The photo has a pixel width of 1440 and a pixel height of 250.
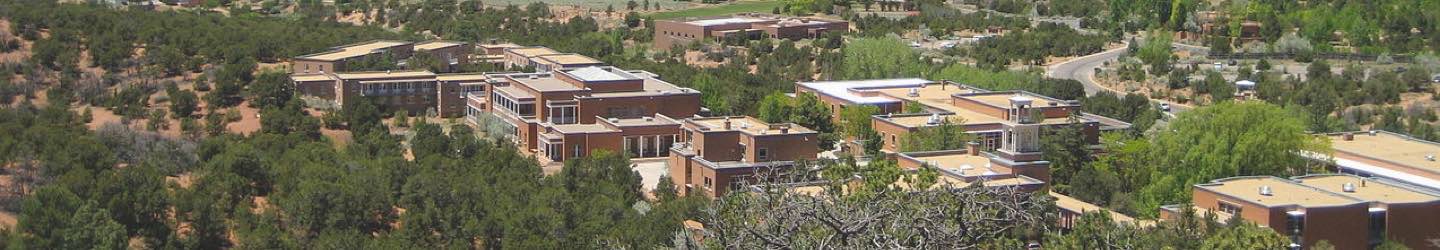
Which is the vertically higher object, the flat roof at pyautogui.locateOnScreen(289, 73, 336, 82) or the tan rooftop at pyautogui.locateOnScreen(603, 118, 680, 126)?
the flat roof at pyautogui.locateOnScreen(289, 73, 336, 82)

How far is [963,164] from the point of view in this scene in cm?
3916

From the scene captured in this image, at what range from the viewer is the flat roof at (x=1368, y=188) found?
114 ft

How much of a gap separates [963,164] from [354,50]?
31701 millimetres

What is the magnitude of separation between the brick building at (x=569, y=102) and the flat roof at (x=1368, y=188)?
1708 cm

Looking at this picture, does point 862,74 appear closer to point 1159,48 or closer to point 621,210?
point 1159,48

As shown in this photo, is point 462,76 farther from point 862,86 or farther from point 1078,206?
point 1078,206

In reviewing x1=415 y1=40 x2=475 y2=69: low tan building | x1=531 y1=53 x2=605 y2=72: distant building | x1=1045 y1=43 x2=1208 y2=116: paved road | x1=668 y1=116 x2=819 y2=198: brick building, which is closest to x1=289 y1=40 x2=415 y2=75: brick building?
x1=415 y1=40 x2=475 y2=69: low tan building

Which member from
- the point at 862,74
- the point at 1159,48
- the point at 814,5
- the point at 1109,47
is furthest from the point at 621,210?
the point at 814,5

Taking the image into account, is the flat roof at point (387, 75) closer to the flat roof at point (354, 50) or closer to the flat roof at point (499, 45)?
the flat roof at point (354, 50)

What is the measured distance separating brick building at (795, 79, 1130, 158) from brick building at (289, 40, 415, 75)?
14529 mm

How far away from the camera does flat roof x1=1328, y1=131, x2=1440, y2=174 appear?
1593 inches

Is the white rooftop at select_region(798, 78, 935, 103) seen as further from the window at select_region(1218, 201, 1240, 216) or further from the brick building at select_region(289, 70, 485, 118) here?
the window at select_region(1218, 201, 1240, 216)

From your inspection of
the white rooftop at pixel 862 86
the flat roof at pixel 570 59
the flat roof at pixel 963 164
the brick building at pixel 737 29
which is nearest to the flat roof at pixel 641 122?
the white rooftop at pixel 862 86

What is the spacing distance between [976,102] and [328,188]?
20.8 meters
